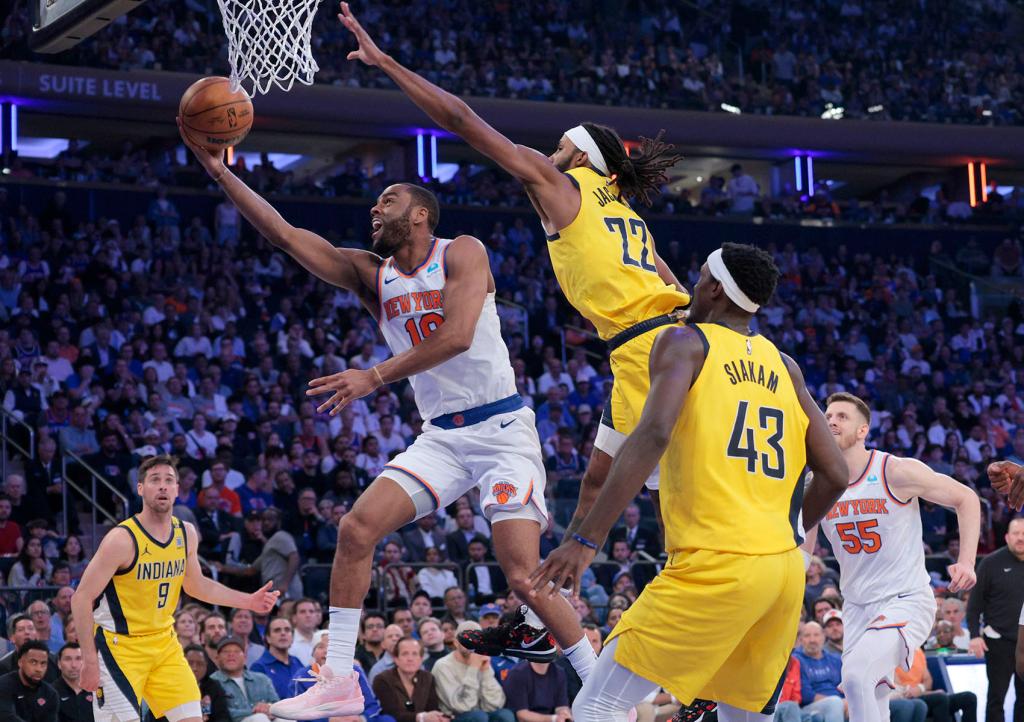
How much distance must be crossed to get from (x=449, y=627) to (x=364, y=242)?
11.8 meters

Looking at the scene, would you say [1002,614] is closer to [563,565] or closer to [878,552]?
[878,552]

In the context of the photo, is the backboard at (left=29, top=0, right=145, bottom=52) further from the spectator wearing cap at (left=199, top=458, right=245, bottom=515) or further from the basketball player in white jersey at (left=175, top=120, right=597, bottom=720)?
the spectator wearing cap at (left=199, top=458, right=245, bottom=515)

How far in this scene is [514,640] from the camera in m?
6.50

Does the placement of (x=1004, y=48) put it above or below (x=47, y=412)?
above

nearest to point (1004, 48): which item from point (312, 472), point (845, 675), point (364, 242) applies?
point (364, 242)

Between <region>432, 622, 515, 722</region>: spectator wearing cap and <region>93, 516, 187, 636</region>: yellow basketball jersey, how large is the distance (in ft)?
11.2

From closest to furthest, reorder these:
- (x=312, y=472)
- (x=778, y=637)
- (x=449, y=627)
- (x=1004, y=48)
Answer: (x=778, y=637)
(x=449, y=627)
(x=312, y=472)
(x=1004, y=48)

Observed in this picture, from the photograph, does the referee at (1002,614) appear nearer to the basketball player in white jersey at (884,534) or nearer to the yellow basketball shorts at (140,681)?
the basketball player in white jersey at (884,534)

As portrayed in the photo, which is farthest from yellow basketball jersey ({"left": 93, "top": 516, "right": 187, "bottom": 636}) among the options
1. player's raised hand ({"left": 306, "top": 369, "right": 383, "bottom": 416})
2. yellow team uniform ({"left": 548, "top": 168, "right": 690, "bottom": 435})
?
yellow team uniform ({"left": 548, "top": 168, "right": 690, "bottom": 435})

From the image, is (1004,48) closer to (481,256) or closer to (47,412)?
(47,412)

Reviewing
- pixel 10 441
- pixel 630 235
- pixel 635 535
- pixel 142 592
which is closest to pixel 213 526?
pixel 10 441

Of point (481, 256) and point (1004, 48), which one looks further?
point (1004, 48)

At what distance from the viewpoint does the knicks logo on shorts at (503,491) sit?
6258mm

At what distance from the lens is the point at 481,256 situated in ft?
21.0
